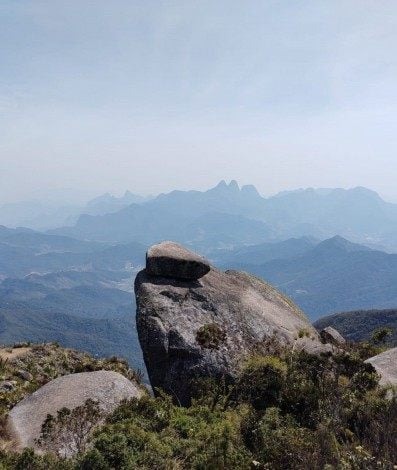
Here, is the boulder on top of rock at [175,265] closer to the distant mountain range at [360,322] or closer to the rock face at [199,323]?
the rock face at [199,323]

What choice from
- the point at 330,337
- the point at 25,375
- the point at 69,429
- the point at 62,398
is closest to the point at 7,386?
the point at 25,375

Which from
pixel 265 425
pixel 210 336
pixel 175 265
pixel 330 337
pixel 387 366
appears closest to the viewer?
pixel 265 425

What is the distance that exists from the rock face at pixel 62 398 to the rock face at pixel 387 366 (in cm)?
1154

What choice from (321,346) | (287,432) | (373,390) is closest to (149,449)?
(287,432)

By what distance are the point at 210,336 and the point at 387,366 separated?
29.8 feet

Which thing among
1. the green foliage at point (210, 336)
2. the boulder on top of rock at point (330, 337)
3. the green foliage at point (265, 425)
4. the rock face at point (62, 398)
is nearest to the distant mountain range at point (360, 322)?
the boulder on top of rock at point (330, 337)

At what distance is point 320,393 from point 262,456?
4.65 metres

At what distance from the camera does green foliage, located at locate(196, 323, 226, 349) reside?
848 inches

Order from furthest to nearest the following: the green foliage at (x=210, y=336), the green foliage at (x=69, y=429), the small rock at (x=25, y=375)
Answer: the small rock at (x=25, y=375) < the green foliage at (x=210, y=336) < the green foliage at (x=69, y=429)

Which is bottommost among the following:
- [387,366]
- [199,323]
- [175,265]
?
[387,366]

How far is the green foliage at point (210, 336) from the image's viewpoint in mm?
21547

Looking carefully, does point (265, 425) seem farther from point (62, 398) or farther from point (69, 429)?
point (62, 398)

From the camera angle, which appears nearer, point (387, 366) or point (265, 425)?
point (265, 425)

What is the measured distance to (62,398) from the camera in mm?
17875
